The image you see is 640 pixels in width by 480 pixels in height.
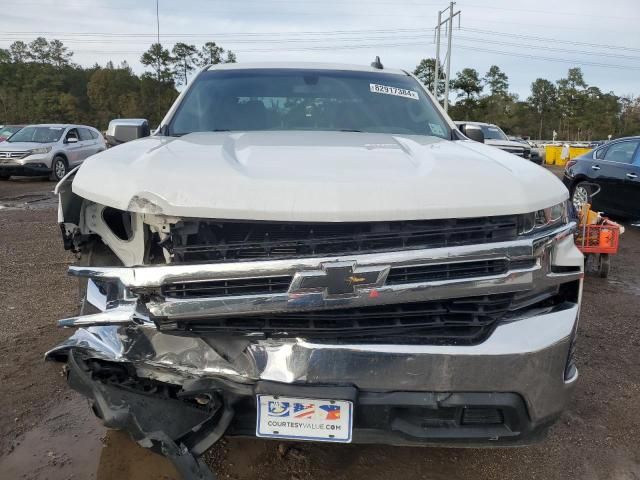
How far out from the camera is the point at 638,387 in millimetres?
3469

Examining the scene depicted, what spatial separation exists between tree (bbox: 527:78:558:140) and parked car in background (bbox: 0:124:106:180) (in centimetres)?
6749

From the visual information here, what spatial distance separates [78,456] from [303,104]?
2.34 meters

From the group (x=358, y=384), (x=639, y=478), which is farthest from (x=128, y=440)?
(x=639, y=478)

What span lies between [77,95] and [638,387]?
83.4 metres

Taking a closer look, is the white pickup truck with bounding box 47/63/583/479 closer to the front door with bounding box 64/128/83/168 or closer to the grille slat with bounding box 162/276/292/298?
the grille slat with bounding box 162/276/292/298

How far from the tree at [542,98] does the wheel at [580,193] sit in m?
68.7

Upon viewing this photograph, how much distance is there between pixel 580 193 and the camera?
31.2 feet

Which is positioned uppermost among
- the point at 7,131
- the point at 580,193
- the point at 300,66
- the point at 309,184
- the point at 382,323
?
the point at 300,66

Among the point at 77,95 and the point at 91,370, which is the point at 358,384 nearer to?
the point at 91,370

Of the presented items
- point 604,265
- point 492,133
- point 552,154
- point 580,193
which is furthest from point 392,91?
point 552,154

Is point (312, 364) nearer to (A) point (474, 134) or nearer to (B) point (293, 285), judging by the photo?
(B) point (293, 285)

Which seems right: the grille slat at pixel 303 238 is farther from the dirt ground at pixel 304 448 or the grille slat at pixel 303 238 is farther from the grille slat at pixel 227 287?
the dirt ground at pixel 304 448

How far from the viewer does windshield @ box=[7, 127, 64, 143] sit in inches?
625

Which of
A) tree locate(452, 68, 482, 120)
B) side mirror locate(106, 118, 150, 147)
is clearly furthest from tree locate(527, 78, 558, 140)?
side mirror locate(106, 118, 150, 147)
